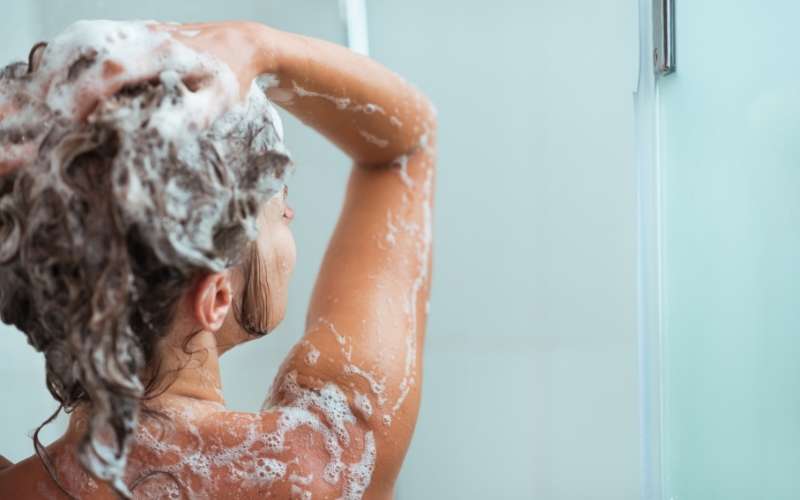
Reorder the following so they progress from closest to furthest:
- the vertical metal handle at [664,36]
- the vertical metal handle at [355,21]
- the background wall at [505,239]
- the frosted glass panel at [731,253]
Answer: the frosted glass panel at [731,253], the vertical metal handle at [664,36], the background wall at [505,239], the vertical metal handle at [355,21]

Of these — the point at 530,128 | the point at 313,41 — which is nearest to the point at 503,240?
the point at 530,128

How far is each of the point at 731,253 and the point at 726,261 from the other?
0.07 feet

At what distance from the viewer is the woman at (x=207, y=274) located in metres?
0.80

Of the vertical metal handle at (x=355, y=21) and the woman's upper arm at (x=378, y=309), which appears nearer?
the woman's upper arm at (x=378, y=309)

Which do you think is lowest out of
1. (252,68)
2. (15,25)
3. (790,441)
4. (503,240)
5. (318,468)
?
(318,468)

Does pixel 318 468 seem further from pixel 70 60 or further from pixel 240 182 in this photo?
pixel 70 60

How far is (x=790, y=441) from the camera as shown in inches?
61.0

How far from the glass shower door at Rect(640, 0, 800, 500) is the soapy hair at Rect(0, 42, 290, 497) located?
1.03 metres

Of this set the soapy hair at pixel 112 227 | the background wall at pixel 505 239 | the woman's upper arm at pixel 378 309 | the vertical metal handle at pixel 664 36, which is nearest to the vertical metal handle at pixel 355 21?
the background wall at pixel 505 239

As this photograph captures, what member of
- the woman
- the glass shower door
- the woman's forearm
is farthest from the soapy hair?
the glass shower door

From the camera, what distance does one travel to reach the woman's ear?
0.94 m

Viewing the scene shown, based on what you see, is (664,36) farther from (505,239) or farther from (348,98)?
(348,98)

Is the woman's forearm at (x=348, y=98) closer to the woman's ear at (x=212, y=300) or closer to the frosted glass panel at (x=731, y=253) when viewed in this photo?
the woman's ear at (x=212, y=300)

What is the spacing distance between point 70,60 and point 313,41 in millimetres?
277
